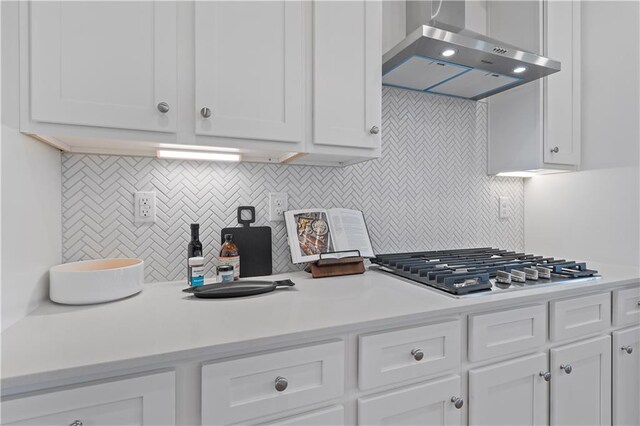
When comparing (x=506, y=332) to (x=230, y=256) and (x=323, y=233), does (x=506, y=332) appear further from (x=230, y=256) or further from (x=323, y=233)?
(x=230, y=256)

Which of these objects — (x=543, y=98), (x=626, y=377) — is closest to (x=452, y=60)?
(x=543, y=98)

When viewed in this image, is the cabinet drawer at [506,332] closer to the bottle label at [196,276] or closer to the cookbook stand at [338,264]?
the cookbook stand at [338,264]

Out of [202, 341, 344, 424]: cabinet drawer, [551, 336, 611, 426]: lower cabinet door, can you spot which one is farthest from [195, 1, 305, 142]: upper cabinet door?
[551, 336, 611, 426]: lower cabinet door

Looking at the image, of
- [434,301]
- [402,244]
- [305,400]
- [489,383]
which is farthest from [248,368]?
[402,244]

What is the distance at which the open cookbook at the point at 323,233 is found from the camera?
147 centimetres

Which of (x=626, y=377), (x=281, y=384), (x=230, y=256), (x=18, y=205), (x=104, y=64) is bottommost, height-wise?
(x=626, y=377)

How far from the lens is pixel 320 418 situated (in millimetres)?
848

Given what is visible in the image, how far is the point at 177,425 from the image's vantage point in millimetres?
748

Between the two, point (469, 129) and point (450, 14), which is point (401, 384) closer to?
point (469, 129)

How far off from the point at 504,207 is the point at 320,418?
71.3 inches

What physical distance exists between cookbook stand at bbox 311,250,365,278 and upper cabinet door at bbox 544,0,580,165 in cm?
118

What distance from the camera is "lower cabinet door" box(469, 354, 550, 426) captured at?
3.49ft

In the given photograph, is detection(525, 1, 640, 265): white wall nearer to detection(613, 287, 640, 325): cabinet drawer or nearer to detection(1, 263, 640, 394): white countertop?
detection(613, 287, 640, 325): cabinet drawer

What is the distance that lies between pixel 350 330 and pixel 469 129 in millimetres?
1605
